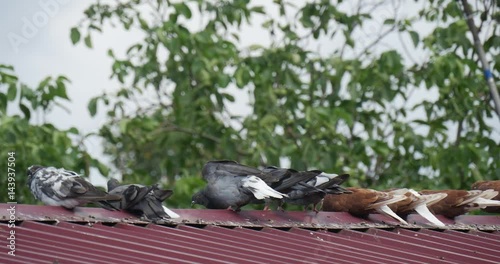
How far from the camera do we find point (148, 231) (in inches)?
218

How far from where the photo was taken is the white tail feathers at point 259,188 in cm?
611

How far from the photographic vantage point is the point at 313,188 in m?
6.39

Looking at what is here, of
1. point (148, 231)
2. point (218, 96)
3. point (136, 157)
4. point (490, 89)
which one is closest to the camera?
point (148, 231)

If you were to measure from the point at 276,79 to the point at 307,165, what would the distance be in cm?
161

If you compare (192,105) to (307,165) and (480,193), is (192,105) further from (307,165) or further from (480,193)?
(480,193)

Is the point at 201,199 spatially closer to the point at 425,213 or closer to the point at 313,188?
the point at 313,188

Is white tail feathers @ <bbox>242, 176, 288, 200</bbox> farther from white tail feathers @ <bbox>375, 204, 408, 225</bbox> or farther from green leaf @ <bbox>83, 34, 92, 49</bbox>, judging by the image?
green leaf @ <bbox>83, 34, 92, 49</bbox>

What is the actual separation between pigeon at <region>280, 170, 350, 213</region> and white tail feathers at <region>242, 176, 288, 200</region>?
20cm

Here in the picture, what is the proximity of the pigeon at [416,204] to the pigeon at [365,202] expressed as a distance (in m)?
0.09

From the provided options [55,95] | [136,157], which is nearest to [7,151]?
[55,95]

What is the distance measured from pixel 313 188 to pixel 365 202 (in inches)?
16.1

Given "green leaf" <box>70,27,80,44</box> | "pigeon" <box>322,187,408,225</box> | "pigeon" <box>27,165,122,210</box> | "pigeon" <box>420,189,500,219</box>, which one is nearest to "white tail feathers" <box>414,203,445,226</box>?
"pigeon" <box>322,187,408,225</box>

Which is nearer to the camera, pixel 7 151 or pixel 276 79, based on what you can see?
pixel 7 151

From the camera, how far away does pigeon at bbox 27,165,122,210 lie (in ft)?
18.5
